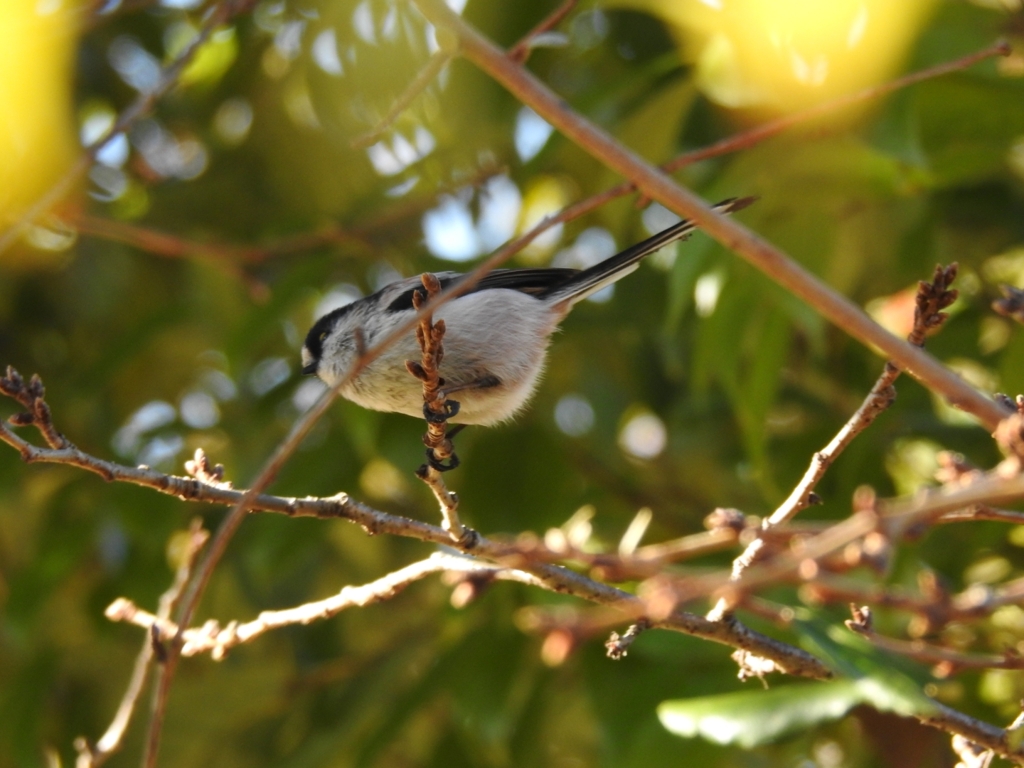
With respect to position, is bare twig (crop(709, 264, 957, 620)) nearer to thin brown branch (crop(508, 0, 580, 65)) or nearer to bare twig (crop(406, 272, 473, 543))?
bare twig (crop(406, 272, 473, 543))

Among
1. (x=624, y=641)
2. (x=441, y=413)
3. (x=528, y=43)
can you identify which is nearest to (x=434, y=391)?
(x=441, y=413)

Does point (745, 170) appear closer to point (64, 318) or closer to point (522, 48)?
point (522, 48)

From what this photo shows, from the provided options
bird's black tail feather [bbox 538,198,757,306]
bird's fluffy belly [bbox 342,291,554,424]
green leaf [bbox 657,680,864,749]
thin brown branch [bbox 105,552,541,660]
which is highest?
bird's black tail feather [bbox 538,198,757,306]

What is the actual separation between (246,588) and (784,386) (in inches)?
93.0

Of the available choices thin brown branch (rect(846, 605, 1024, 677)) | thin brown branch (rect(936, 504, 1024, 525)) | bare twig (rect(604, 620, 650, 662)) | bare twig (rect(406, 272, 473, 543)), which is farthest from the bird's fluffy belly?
thin brown branch (rect(936, 504, 1024, 525))

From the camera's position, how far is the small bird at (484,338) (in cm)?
298

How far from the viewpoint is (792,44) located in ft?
11.3

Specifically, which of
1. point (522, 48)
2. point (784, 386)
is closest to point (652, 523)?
point (784, 386)

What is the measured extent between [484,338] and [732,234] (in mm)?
1937

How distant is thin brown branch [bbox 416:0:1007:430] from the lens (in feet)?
3.76

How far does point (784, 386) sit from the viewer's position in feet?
14.5

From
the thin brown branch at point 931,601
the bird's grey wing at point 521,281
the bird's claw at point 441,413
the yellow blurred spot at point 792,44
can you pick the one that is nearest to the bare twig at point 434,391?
the bird's claw at point 441,413

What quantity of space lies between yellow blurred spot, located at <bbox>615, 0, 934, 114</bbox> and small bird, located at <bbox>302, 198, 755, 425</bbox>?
0.82m

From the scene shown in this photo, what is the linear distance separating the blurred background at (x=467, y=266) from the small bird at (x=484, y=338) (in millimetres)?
310
